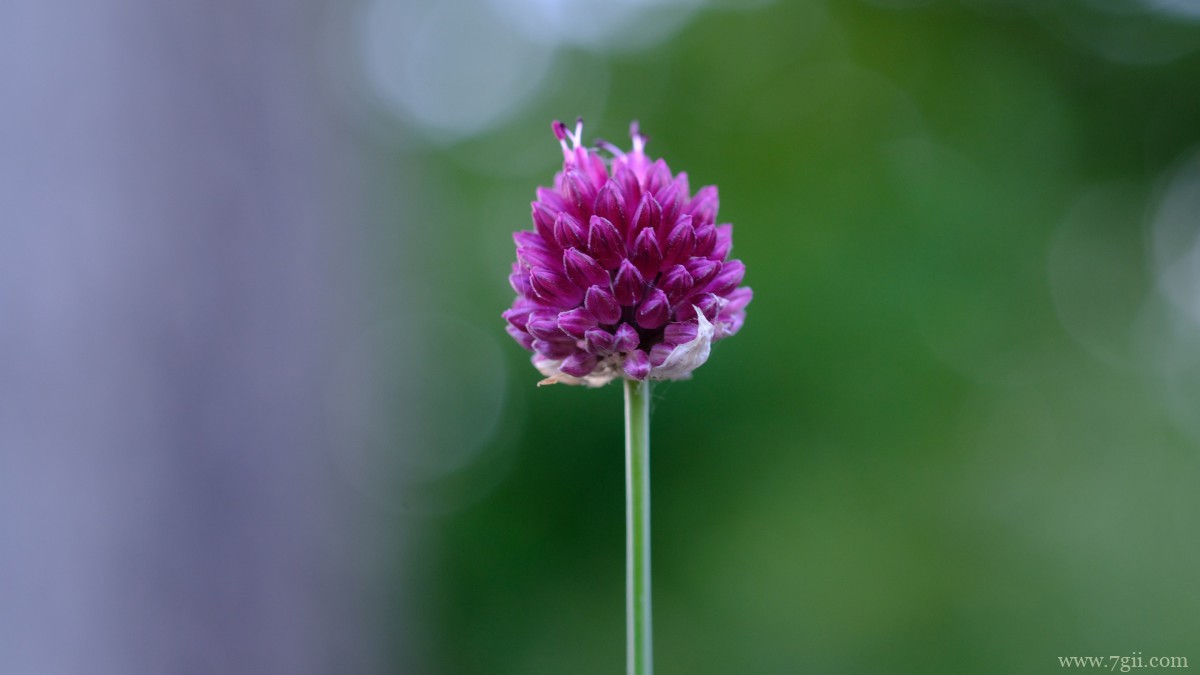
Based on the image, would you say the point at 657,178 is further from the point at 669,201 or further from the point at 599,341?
the point at 599,341

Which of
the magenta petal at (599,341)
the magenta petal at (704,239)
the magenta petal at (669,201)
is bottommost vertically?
the magenta petal at (599,341)

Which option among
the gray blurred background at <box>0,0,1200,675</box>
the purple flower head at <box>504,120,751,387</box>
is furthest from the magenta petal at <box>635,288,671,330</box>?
the gray blurred background at <box>0,0,1200,675</box>

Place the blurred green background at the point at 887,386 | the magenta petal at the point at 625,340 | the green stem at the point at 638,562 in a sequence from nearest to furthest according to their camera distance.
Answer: the green stem at the point at 638,562, the magenta petal at the point at 625,340, the blurred green background at the point at 887,386

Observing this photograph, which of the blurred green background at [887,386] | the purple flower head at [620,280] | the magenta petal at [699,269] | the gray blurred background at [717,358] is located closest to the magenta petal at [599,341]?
the purple flower head at [620,280]

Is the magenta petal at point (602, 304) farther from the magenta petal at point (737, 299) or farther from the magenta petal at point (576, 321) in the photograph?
the magenta petal at point (737, 299)

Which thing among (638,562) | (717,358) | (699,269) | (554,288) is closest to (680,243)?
(699,269)

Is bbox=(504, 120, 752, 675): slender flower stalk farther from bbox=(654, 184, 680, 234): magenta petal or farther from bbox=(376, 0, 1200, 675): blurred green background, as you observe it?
bbox=(376, 0, 1200, 675): blurred green background

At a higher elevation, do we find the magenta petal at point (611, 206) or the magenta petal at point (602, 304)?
the magenta petal at point (611, 206)

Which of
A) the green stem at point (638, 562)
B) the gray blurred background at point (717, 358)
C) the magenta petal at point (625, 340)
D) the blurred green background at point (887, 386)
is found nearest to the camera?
the green stem at point (638, 562)
